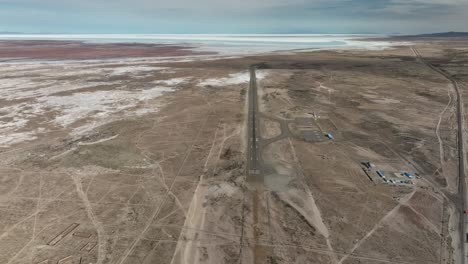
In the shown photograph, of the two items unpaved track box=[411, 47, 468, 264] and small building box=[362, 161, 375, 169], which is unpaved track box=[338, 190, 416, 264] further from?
small building box=[362, 161, 375, 169]

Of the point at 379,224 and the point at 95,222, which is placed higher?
the point at 95,222

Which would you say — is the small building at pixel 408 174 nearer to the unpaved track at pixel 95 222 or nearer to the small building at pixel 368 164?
the small building at pixel 368 164

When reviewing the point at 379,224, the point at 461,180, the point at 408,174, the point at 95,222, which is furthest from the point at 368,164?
the point at 95,222

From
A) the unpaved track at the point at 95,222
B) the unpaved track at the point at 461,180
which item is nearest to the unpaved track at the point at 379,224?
the unpaved track at the point at 461,180

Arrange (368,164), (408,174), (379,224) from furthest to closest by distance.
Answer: (368,164), (408,174), (379,224)

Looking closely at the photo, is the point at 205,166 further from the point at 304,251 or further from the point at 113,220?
the point at 304,251

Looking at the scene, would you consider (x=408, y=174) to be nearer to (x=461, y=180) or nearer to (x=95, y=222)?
(x=461, y=180)

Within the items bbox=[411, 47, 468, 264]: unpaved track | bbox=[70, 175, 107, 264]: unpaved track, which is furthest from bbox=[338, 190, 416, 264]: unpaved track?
bbox=[70, 175, 107, 264]: unpaved track

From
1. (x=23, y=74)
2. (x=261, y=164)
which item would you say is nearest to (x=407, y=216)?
(x=261, y=164)
